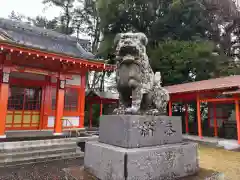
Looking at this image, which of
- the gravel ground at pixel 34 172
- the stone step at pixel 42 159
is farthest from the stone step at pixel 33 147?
the gravel ground at pixel 34 172

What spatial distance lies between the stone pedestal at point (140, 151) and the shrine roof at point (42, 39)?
19.2 ft

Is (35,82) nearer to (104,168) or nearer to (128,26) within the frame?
(104,168)

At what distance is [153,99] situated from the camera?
2.88m

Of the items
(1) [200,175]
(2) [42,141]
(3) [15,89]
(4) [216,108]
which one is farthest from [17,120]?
(4) [216,108]

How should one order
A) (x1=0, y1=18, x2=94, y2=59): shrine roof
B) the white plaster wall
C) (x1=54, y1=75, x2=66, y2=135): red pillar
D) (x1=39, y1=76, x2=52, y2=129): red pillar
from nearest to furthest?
(x1=54, y1=75, x2=66, y2=135): red pillar
(x1=39, y1=76, x2=52, y2=129): red pillar
the white plaster wall
(x1=0, y1=18, x2=94, y2=59): shrine roof

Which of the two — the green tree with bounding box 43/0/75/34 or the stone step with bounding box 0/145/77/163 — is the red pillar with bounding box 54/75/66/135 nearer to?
the stone step with bounding box 0/145/77/163

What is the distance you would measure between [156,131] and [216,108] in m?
11.2

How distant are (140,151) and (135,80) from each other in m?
1.03

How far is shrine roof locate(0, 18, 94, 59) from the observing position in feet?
27.9

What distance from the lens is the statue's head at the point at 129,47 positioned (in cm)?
257

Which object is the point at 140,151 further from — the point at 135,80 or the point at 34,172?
the point at 34,172

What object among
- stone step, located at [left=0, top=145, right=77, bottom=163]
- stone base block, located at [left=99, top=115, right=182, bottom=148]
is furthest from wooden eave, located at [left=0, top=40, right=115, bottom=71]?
stone base block, located at [left=99, top=115, right=182, bottom=148]

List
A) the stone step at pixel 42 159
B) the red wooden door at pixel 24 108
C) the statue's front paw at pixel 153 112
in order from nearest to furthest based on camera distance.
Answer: the statue's front paw at pixel 153 112 → the stone step at pixel 42 159 → the red wooden door at pixel 24 108

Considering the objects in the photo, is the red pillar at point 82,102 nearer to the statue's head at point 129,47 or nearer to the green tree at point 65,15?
the statue's head at point 129,47
